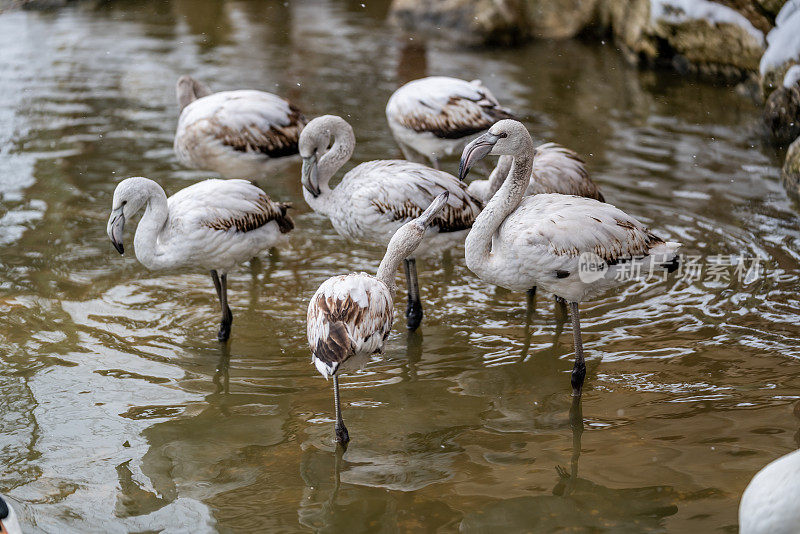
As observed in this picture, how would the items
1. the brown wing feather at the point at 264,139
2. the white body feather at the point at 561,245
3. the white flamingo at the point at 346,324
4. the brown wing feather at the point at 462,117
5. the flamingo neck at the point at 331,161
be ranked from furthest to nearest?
the brown wing feather at the point at 264,139 → the brown wing feather at the point at 462,117 → the flamingo neck at the point at 331,161 → the white body feather at the point at 561,245 → the white flamingo at the point at 346,324

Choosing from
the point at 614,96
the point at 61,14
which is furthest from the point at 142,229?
the point at 61,14

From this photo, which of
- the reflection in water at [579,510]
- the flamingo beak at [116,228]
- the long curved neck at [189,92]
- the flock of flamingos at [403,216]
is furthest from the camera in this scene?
the long curved neck at [189,92]

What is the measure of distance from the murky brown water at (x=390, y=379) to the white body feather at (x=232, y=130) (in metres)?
0.76

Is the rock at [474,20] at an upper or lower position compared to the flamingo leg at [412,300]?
upper

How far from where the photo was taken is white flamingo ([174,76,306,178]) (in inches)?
295

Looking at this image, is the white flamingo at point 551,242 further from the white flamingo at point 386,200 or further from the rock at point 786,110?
the rock at point 786,110

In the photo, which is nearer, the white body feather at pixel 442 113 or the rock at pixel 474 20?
the white body feather at pixel 442 113

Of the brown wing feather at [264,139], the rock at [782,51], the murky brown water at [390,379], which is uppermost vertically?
the rock at [782,51]

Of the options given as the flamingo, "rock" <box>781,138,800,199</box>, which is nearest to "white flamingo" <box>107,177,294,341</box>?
the flamingo

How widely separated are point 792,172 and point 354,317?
5346 mm

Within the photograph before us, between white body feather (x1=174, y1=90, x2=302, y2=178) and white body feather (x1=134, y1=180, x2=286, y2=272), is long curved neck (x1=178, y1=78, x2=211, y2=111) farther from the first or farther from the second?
white body feather (x1=134, y1=180, x2=286, y2=272)

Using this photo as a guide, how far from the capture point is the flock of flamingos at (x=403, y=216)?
4902 mm

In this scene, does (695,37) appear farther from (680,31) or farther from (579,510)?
(579,510)

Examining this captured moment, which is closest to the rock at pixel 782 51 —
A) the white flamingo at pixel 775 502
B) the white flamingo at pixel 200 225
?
the white flamingo at pixel 200 225
